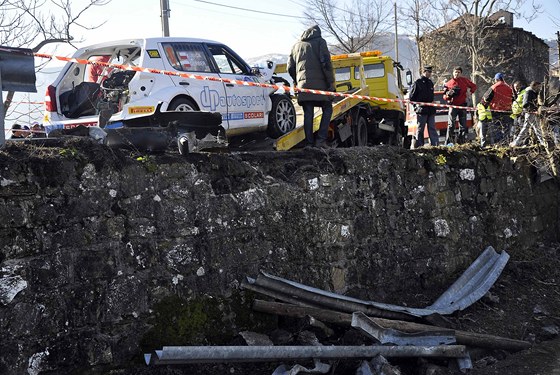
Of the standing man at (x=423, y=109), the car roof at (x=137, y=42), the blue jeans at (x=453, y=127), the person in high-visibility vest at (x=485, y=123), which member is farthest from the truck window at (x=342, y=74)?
the car roof at (x=137, y=42)

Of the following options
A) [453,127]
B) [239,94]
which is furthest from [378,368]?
[453,127]

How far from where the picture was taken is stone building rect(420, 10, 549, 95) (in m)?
34.8

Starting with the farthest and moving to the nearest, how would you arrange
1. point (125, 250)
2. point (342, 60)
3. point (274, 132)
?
1. point (342, 60)
2. point (274, 132)
3. point (125, 250)

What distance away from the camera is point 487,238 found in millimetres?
9188

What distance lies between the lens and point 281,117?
1054 cm

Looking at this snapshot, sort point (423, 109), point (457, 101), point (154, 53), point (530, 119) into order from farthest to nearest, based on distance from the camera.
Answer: point (457, 101), point (423, 109), point (530, 119), point (154, 53)

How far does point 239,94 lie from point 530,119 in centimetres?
483

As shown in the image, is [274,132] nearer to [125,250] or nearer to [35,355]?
[125,250]

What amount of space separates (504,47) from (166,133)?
32963 mm

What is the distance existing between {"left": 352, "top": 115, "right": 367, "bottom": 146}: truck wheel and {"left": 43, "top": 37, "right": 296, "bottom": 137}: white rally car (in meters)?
2.13

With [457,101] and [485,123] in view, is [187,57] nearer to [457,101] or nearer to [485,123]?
[485,123]

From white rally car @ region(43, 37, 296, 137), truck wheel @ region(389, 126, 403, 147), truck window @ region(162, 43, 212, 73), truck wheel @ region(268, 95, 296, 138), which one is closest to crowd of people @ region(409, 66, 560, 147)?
truck wheel @ region(389, 126, 403, 147)

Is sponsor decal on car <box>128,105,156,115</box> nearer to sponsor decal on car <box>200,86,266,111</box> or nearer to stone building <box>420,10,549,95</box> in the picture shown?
sponsor decal on car <box>200,86,266,111</box>

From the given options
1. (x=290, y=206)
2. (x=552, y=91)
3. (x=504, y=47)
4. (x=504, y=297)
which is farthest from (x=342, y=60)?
(x=504, y=47)
